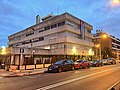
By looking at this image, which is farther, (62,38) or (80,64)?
(62,38)

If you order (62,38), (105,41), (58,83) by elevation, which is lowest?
(58,83)

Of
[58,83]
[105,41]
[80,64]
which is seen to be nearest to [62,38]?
[80,64]

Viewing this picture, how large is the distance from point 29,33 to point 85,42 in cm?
1851

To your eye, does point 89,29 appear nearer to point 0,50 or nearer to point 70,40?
point 70,40

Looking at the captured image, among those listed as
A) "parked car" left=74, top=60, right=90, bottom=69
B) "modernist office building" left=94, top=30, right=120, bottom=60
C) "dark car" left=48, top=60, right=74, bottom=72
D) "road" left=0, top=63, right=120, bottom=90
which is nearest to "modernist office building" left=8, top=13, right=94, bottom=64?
"parked car" left=74, top=60, right=90, bottom=69

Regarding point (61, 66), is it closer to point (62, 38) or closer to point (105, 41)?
point (62, 38)

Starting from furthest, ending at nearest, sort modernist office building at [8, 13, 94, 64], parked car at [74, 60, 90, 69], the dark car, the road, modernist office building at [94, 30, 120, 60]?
1. modernist office building at [94, 30, 120, 60]
2. modernist office building at [8, 13, 94, 64]
3. parked car at [74, 60, 90, 69]
4. the dark car
5. the road

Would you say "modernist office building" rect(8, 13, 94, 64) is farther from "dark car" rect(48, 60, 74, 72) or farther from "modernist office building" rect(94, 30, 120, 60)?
"modernist office building" rect(94, 30, 120, 60)

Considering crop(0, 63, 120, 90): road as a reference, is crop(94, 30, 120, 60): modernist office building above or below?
above

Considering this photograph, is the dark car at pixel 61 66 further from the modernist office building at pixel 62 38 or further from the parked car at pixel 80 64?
the modernist office building at pixel 62 38

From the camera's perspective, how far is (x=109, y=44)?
260 feet

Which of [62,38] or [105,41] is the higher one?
[105,41]

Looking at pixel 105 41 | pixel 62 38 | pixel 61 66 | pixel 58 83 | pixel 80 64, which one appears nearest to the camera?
pixel 58 83

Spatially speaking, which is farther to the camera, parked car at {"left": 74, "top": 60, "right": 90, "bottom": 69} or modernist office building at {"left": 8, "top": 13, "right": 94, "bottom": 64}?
modernist office building at {"left": 8, "top": 13, "right": 94, "bottom": 64}
